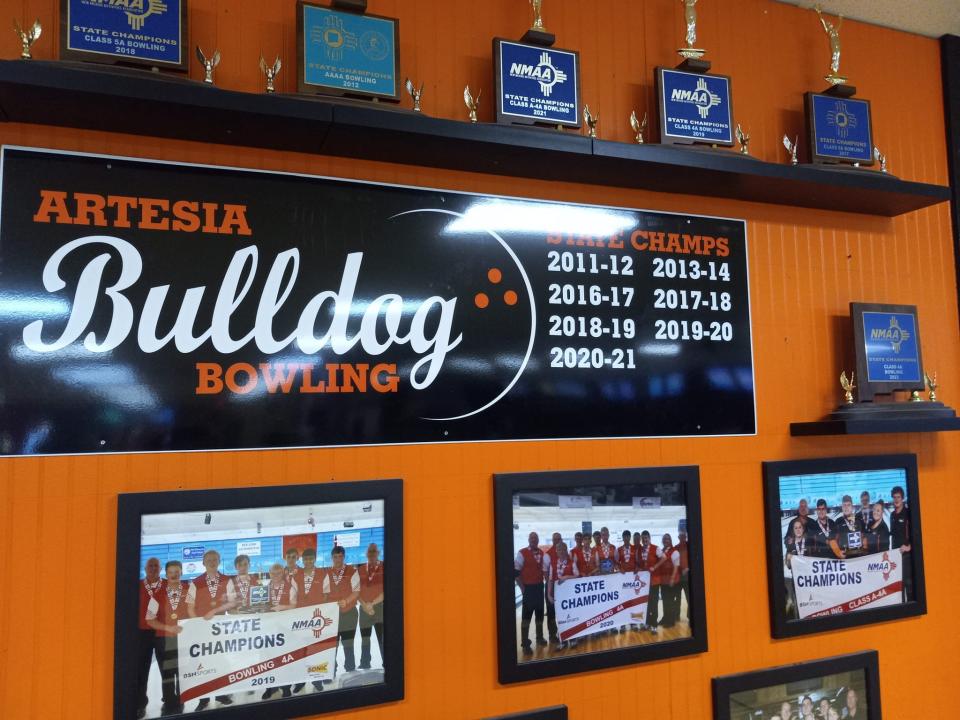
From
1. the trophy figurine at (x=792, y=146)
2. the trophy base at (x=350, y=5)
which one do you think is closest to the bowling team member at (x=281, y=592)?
the trophy base at (x=350, y=5)

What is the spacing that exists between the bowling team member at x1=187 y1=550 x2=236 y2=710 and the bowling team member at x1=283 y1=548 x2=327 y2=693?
16cm

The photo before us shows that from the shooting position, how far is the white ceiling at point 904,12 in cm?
293

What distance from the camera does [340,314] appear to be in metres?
2.15

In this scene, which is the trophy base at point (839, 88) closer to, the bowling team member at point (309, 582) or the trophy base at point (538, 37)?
the trophy base at point (538, 37)

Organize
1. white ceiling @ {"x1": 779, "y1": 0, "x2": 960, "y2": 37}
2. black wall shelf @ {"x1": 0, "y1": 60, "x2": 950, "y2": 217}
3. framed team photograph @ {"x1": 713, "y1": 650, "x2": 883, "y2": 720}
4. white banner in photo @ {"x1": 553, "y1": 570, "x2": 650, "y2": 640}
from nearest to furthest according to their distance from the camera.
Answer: black wall shelf @ {"x1": 0, "y1": 60, "x2": 950, "y2": 217} → white banner in photo @ {"x1": 553, "y1": 570, "x2": 650, "y2": 640} → framed team photograph @ {"x1": 713, "y1": 650, "x2": 883, "y2": 720} → white ceiling @ {"x1": 779, "y1": 0, "x2": 960, "y2": 37}

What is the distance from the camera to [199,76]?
2064 mm

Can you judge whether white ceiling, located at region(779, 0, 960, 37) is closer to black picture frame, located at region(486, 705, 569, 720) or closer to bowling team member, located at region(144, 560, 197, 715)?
black picture frame, located at region(486, 705, 569, 720)

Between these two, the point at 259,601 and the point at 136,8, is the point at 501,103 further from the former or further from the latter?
the point at 259,601

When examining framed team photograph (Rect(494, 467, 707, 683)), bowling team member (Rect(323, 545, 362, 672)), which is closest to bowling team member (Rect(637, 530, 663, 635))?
framed team photograph (Rect(494, 467, 707, 683))

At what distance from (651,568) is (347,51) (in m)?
1.84

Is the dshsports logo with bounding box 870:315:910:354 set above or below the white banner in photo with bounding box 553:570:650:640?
above

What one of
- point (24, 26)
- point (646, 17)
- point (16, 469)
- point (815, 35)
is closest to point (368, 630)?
point (16, 469)

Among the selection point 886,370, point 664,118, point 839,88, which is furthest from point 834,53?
point 886,370

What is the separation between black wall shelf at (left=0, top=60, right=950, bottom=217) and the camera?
5.88 ft
